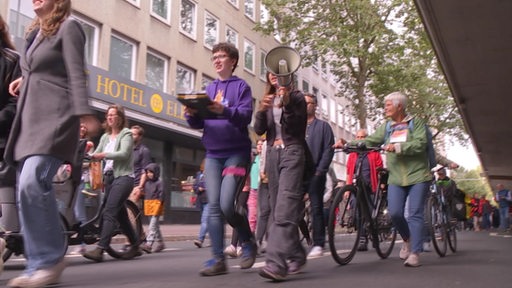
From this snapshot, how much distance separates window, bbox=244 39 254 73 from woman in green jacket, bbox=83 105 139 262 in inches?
962

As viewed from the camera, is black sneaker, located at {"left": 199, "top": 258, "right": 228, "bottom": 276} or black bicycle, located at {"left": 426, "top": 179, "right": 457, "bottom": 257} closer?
black sneaker, located at {"left": 199, "top": 258, "right": 228, "bottom": 276}

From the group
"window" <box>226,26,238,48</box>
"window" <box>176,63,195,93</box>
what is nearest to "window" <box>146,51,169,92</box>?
"window" <box>176,63,195,93</box>

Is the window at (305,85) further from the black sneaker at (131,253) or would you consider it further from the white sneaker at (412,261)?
the white sneaker at (412,261)

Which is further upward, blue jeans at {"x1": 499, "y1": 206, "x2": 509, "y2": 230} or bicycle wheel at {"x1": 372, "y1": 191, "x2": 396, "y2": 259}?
blue jeans at {"x1": 499, "y1": 206, "x2": 509, "y2": 230}

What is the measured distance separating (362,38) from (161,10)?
1069 cm

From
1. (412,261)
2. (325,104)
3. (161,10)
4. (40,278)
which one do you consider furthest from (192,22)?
(40,278)

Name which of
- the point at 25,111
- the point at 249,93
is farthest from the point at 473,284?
the point at 25,111

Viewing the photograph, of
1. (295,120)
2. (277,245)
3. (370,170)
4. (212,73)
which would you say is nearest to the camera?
(277,245)

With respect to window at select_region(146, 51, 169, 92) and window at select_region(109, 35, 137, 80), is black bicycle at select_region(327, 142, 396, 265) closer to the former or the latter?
window at select_region(109, 35, 137, 80)

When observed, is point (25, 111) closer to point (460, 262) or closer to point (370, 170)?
point (460, 262)

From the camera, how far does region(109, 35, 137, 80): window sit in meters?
20.2

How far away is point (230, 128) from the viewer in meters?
4.85

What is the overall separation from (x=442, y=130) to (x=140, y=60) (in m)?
22.6

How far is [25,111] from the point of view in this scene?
3869 millimetres
